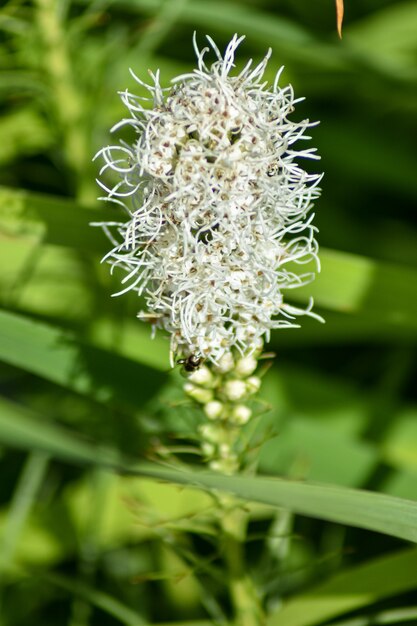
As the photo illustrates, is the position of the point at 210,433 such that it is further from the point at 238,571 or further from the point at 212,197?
the point at 212,197

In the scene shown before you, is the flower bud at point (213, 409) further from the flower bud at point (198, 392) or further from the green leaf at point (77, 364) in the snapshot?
the green leaf at point (77, 364)

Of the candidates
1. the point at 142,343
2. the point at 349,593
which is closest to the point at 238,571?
the point at 349,593

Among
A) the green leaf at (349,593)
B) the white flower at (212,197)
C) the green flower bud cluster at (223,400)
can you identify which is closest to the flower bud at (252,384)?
the green flower bud cluster at (223,400)

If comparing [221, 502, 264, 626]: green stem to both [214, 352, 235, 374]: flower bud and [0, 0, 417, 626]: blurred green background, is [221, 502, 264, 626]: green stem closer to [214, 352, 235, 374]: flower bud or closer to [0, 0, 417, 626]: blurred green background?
[0, 0, 417, 626]: blurred green background

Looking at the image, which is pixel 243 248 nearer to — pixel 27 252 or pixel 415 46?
pixel 27 252

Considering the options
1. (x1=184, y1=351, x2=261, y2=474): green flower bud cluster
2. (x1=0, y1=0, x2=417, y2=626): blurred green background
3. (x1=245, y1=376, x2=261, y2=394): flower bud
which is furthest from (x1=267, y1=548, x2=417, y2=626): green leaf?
(x1=245, y1=376, x2=261, y2=394): flower bud
